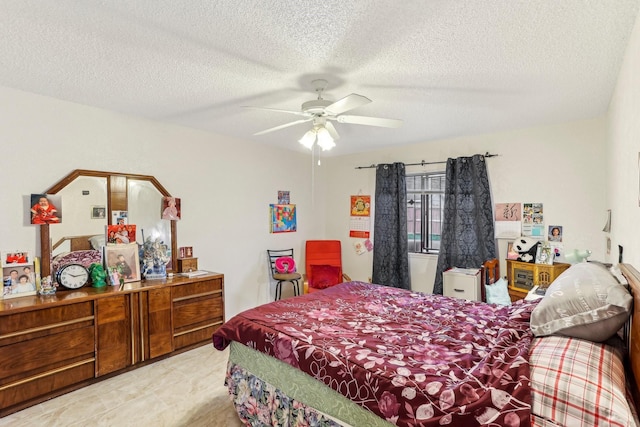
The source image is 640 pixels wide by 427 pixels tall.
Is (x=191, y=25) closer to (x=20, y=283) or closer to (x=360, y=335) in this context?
(x=360, y=335)

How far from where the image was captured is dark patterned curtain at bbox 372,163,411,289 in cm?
455

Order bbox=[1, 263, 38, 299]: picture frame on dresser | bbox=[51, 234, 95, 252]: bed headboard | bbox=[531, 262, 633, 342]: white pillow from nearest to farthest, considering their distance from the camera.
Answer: bbox=[531, 262, 633, 342]: white pillow
bbox=[1, 263, 38, 299]: picture frame on dresser
bbox=[51, 234, 95, 252]: bed headboard

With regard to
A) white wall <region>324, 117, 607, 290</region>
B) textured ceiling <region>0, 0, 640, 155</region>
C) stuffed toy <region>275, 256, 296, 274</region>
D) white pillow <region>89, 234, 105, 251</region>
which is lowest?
stuffed toy <region>275, 256, 296, 274</region>

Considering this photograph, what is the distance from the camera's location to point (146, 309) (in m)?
2.95

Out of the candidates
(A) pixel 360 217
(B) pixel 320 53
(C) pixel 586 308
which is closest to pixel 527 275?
(C) pixel 586 308

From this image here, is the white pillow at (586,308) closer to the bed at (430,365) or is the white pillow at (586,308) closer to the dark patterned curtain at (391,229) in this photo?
the bed at (430,365)

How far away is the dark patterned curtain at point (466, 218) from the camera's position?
12.8 ft

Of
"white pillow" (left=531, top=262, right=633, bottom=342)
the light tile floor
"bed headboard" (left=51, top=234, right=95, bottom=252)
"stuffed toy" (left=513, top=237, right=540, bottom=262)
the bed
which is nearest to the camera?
the bed

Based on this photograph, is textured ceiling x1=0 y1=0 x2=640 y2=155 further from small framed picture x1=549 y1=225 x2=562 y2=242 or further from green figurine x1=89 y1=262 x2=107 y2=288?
green figurine x1=89 y1=262 x2=107 y2=288

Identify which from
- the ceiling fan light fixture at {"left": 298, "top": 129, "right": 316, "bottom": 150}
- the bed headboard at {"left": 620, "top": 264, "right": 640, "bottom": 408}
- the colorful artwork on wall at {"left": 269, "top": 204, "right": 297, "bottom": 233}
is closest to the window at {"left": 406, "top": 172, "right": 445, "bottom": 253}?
the colorful artwork on wall at {"left": 269, "top": 204, "right": 297, "bottom": 233}

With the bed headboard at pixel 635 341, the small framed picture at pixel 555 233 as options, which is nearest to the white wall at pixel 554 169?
the small framed picture at pixel 555 233

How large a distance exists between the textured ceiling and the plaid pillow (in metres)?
1.55

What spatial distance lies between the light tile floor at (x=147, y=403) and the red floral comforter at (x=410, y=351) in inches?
20.1

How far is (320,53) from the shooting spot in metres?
1.95
